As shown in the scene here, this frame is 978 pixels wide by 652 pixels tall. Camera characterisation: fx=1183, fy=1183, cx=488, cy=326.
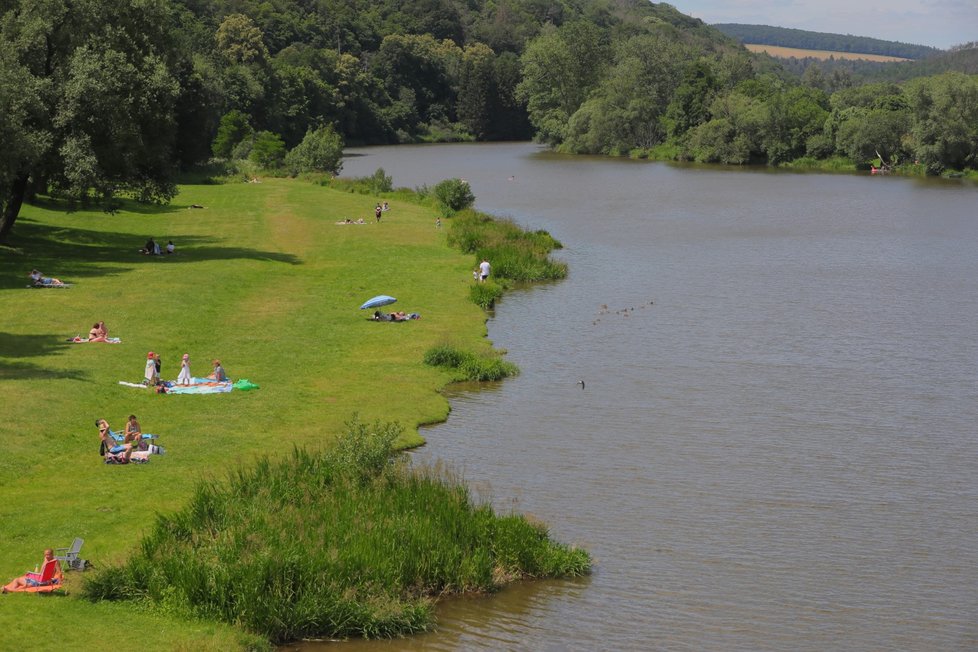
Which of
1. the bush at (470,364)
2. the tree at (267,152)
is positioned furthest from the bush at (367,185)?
the bush at (470,364)

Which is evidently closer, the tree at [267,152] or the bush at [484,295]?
the bush at [484,295]

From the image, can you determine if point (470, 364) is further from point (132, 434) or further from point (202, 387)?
point (132, 434)

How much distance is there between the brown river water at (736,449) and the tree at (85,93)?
1822cm

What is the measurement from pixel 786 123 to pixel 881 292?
90128mm

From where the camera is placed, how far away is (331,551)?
1981 centimetres

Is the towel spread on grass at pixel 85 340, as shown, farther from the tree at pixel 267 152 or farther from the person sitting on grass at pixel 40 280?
the tree at pixel 267 152

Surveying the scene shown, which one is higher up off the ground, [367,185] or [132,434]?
[367,185]

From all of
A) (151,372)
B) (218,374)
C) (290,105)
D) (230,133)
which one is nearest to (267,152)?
(230,133)

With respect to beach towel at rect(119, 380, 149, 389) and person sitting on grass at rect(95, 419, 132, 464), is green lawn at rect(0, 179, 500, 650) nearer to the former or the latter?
beach towel at rect(119, 380, 149, 389)

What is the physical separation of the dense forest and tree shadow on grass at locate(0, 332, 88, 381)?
9.72 m

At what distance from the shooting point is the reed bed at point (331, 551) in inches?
739

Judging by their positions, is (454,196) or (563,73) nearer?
(454,196)

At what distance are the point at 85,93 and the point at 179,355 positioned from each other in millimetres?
19362

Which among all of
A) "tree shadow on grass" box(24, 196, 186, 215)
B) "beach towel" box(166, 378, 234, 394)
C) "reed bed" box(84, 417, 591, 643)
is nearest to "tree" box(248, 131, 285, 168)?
"tree shadow on grass" box(24, 196, 186, 215)
